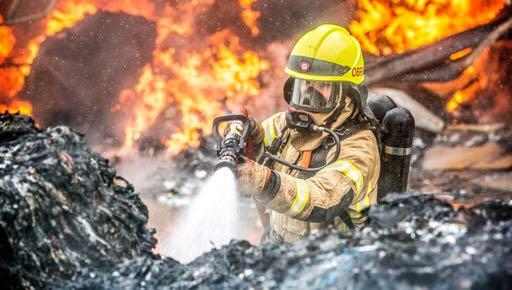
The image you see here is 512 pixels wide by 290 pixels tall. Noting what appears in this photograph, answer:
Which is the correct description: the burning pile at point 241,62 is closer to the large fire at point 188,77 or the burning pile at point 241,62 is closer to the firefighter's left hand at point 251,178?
the large fire at point 188,77

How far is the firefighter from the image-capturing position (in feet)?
9.96

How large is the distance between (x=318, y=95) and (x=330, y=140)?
33cm

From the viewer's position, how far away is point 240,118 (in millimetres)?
3492

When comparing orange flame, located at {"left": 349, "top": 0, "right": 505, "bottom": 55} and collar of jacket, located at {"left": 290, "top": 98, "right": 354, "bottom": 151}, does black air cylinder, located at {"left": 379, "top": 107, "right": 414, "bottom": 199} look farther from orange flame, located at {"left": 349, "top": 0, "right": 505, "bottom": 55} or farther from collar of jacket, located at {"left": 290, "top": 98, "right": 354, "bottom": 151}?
orange flame, located at {"left": 349, "top": 0, "right": 505, "bottom": 55}

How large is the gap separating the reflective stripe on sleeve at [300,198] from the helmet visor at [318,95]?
26.1 inches

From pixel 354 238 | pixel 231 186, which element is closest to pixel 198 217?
pixel 231 186

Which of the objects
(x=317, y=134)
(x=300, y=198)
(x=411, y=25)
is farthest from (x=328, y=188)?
(x=411, y=25)

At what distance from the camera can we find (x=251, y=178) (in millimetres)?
2828

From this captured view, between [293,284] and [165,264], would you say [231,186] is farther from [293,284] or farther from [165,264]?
[293,284]

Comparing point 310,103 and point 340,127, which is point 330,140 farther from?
point 310,103

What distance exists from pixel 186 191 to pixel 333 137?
5.45 meters

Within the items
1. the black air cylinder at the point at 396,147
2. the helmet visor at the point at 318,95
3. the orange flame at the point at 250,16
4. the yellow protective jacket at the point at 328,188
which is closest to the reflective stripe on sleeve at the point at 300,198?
the yellow protective jacket at the point at 328,188

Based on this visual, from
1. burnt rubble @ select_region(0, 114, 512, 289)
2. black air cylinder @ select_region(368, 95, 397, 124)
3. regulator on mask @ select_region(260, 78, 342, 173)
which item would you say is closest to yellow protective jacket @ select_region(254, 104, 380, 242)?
regulator on mask @ select_region(260, 78, 342, 173)

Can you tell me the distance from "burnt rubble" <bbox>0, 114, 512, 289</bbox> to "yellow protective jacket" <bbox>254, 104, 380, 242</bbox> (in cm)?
112
